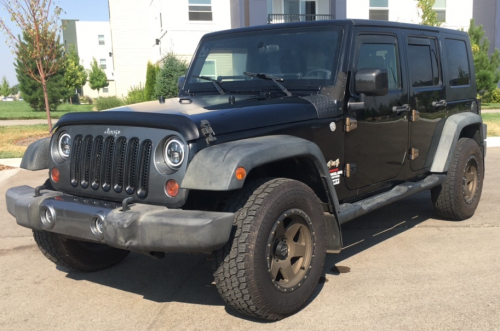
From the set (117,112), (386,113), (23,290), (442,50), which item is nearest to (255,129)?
(117,112)

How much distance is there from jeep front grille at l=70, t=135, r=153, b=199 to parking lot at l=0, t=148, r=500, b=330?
2.85 feet

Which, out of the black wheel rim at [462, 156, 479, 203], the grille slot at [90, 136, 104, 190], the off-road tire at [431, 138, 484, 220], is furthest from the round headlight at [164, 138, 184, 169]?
the black wheel rim at [462, 156, 479, 203]

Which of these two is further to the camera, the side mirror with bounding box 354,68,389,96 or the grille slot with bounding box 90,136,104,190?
the side mirror with bounding box 354,68,389,96

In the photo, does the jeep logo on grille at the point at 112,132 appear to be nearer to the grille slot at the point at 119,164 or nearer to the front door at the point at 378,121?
the grille slot at the point at 119,164

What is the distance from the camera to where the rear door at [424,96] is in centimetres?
511

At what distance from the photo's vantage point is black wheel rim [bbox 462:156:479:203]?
5888 mm

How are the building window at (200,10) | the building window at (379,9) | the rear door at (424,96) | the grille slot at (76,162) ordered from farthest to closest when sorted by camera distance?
1. the building window at (379,9)
2. the building window at (200,10)
3. the rear door at (424,96)
4. the grille slot at (76,162)

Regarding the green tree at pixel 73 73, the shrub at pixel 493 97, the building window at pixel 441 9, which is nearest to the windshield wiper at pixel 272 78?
the shrub at pixel 493 97

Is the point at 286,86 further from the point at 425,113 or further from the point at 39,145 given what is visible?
the point at 39,145

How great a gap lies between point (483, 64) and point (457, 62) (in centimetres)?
1757

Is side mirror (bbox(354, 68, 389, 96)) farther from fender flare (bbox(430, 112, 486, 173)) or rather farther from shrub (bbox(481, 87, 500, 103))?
shrub (bbox(481, 87, 500, 103))

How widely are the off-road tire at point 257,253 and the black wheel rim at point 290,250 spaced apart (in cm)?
1

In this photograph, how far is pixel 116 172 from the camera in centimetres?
357

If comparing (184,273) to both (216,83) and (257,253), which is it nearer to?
(257,253)
